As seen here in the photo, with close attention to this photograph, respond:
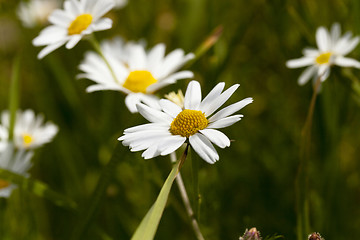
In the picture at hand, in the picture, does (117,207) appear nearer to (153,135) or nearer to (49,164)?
(49,164)

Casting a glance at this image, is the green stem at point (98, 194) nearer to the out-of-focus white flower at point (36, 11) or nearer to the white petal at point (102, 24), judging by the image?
the white petal at point (102, 24)

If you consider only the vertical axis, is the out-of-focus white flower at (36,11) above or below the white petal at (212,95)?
above

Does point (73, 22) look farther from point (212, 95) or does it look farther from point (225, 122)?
point (225, 122)

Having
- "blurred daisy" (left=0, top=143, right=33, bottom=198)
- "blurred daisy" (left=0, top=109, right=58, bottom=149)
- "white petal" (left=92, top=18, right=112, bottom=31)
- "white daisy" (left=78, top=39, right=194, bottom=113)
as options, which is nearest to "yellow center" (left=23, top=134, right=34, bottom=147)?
"blurred daisy" (left=0, top=109, right=58, bottom=149)

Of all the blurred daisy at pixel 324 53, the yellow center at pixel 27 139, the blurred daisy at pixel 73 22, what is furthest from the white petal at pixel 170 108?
the yellow center at pixel 27 139

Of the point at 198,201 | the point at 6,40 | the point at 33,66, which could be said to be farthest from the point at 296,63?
the point at 6,40

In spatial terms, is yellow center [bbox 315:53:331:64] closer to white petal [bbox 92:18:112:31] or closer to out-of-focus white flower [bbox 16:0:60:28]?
white petal [bbox 92:18:112:31]
